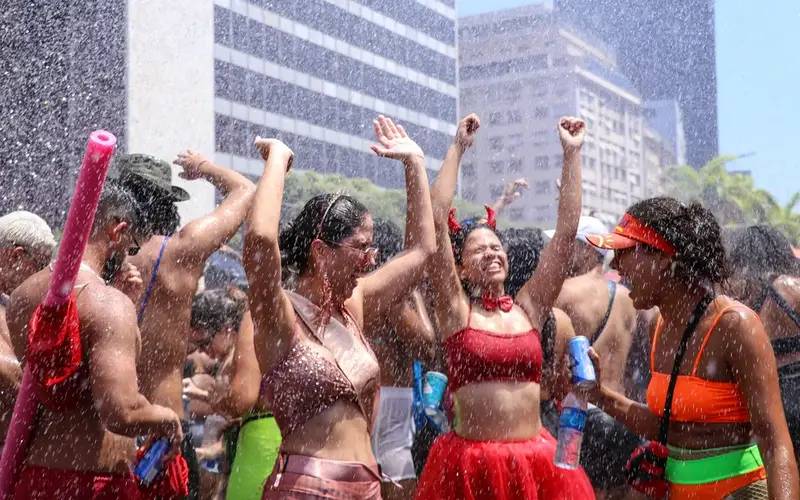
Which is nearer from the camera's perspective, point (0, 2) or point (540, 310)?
point (540, 310)

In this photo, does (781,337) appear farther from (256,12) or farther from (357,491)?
(256,12)

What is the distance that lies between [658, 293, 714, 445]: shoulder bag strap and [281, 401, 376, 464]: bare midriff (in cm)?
107

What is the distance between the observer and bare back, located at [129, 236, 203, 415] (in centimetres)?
404

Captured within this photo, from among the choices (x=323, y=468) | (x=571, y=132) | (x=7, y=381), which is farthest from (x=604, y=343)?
(x=7, y=381)

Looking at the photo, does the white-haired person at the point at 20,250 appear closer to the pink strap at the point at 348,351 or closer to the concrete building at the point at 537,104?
the pink strap at the point at 348,351

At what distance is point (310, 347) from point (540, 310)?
1726 millimetres

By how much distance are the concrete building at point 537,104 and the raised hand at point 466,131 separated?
55.8 m

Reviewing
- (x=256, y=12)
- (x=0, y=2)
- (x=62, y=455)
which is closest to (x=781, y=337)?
(x=62, y=455)

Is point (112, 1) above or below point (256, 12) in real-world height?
below

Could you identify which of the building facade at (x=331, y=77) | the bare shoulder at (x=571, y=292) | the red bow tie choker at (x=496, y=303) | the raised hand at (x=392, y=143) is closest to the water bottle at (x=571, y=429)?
the red bow tie choker at (x=496, y=303)

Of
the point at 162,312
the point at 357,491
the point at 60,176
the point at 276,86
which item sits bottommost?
the point at 357,491

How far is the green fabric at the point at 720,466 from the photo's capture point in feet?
12.0

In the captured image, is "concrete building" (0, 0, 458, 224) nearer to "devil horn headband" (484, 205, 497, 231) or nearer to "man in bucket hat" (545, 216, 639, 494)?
"man in bucket hat" (545, 216, 639, 494)

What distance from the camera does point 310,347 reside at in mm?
3410
